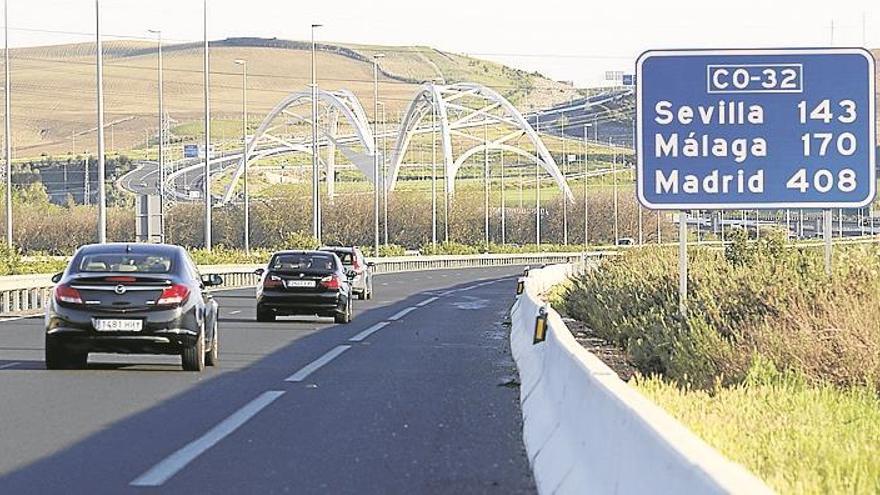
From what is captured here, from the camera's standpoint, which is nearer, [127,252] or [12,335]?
[127,252]

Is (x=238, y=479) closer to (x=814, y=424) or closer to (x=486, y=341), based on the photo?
(x=814, y=424)

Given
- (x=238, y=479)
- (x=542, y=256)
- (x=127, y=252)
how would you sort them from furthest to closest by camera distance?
(x=542, y=256)
(x=127, y=252)
(x=238, y=479)

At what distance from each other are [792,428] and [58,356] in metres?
10.9

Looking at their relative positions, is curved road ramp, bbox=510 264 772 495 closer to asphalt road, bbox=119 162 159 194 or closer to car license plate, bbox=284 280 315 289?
car license plate, bbox=284 280 315 289

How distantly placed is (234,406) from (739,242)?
76.2 feet

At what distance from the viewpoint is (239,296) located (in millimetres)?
48750

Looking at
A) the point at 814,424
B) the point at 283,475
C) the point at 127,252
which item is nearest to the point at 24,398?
the point at 127,252

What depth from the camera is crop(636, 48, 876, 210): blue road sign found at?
20.2 metres

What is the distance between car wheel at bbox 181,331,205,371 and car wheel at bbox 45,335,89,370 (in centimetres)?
117

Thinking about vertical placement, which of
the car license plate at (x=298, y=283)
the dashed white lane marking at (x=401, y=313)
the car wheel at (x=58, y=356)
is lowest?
the dashed white lane marking at (x=401, y=313)

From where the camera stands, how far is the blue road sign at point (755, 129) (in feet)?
66.2

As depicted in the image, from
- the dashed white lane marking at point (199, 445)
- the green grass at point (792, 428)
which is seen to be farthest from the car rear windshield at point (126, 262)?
the green grass at point (792, 428)

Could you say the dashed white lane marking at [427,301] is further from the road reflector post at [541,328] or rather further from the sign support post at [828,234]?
the road reflector post at [541,328]

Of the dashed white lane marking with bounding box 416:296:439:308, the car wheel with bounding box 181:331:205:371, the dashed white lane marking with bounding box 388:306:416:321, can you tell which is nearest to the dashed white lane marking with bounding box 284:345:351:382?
the car wheel with bounding box 181:331:205:371
